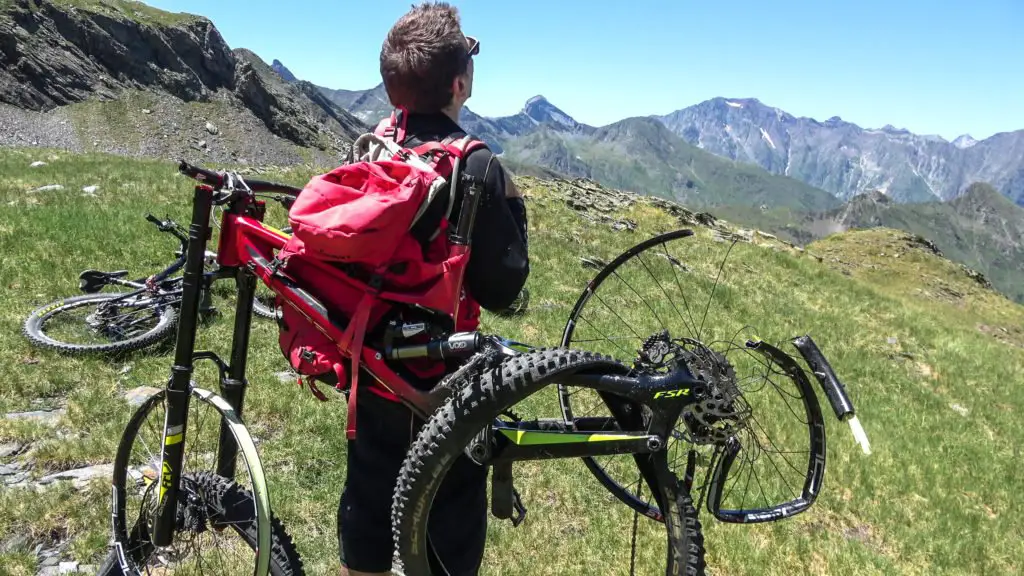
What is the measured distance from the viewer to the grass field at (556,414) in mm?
5578

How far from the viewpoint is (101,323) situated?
790 centimetres

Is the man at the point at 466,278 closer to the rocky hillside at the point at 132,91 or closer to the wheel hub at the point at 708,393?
the wheel hub at the point at 708,393

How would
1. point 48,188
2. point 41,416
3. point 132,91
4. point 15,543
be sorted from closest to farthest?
point 15,543
point 41,416
point 48,188
point 132,91

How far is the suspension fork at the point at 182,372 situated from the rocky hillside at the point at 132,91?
209ft

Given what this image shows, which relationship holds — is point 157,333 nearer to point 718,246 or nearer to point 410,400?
point 410,400

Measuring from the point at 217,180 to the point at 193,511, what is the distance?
1.92 metres

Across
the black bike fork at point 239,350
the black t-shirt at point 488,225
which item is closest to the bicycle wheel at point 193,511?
the black bike fork at point 239,350

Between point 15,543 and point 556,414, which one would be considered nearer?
point 15,543

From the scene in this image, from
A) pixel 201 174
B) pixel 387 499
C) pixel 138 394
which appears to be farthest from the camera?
pixel 138 394

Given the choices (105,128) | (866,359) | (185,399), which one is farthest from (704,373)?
(105,128)

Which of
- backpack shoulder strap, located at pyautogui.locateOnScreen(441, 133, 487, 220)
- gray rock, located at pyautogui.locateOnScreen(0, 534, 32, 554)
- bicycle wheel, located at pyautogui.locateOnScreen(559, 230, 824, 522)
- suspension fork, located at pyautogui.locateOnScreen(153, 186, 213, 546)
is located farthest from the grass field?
backpack shoulder strap, located at pyautogui.locateOnScreen(441, 133, 487, 220)

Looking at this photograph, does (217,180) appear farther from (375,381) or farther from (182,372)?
(375,381)

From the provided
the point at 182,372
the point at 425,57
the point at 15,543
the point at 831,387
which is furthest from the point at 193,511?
the point at 831,387

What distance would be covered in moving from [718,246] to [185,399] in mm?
22281
